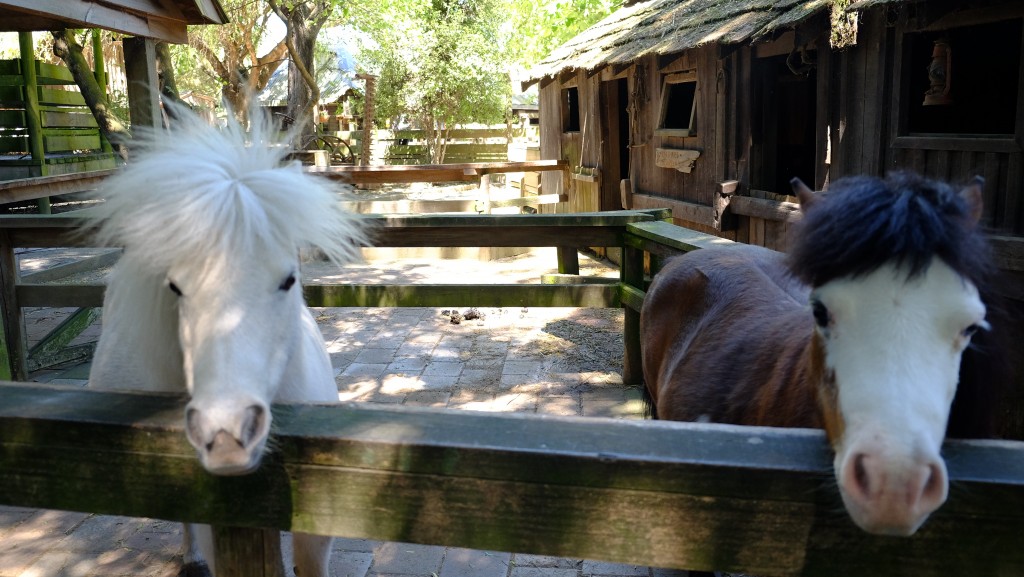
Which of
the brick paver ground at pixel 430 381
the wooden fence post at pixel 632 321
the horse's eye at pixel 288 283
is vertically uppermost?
the horse's eye at pixel 288 283

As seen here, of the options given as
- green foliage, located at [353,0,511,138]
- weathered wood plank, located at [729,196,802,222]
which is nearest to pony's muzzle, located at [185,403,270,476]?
weathered wood plank, located at [729,196,802,222]

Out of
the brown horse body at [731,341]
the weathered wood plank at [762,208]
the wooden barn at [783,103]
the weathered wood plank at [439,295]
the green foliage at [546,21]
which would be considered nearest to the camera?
the brown horse body at [731,341]

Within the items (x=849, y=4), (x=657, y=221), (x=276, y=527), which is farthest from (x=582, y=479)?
(x=849, y=4)

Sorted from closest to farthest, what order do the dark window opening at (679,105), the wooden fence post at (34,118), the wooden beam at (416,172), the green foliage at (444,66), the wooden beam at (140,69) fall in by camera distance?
the wooden beam at (140,69), the dark window opening at (679,105), the wooden beam at (416,172), the wooden fence post at (34,118), the green foliage at (444,66)

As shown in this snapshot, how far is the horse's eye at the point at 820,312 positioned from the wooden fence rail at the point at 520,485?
44 centimetres

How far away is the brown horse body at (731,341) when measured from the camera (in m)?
2.16

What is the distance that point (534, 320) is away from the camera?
7.16 m

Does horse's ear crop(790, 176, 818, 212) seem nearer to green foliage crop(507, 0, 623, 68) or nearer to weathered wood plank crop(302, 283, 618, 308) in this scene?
weathered wood plank crop(302, 283, 618, 308)

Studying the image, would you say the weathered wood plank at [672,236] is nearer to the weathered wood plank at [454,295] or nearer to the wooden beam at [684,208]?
the weathered wood plank at [454,295]

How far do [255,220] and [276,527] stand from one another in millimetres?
754

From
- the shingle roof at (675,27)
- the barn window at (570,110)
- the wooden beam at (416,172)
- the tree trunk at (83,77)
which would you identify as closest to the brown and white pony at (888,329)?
the shingle roof at (675,27)

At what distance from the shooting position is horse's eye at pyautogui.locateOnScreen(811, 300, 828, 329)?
1.54m

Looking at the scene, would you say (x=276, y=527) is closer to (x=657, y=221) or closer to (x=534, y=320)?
(x=657, y=221)

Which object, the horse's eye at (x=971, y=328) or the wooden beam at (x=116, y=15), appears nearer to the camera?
the horse's eye at (x=971, y=328)
